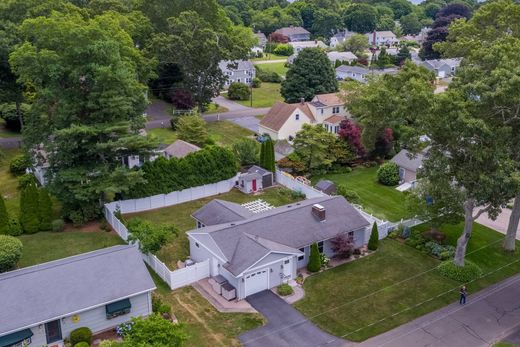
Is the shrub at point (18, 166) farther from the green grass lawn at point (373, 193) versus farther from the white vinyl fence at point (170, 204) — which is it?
the green grass lawn at point (373, 193)

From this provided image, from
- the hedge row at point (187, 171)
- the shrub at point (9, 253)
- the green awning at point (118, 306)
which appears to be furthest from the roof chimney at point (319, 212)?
the shrub at point (9, 253)

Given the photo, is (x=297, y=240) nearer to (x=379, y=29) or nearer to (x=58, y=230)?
(x=58, y=230)

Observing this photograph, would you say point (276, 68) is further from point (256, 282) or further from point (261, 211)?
point (256, 282)

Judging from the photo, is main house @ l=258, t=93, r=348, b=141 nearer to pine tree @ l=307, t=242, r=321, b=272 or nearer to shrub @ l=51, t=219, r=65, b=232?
pine tree @ l=307, t=242, r=321, b=272

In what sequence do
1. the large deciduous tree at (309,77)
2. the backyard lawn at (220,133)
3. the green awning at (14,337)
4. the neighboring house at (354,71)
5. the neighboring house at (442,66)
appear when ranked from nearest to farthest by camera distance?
the green awning at (14,337), the backyard lawn at (220,133), the large deciduous tree at (309,77), the neighboring house at (354,71), the neighboring house at (442,66)

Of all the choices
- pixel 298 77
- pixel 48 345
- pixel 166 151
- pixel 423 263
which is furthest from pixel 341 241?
pixel 298 77

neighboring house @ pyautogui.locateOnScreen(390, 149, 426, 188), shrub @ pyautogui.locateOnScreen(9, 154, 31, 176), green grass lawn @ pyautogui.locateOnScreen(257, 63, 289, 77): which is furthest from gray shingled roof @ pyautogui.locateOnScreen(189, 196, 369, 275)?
green grass lawn @ pyautogui.locateOnScreen(257, 63, 289, 77)
